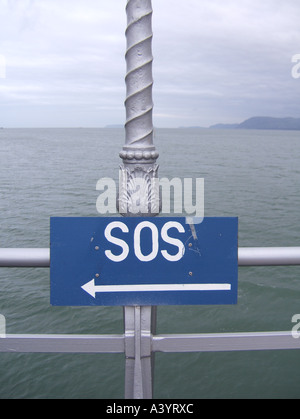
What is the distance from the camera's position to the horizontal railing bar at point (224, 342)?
2.07 m

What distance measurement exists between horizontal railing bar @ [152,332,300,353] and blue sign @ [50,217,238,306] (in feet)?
0.57

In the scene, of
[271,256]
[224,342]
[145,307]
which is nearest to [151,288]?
[145,307]

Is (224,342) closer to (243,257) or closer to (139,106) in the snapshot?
(243,257)

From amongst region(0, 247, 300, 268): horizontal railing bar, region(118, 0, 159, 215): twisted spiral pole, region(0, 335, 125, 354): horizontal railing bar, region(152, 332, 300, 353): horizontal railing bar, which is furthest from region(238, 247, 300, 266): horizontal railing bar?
region(0, 335, 125, 354): horizontal railing bar

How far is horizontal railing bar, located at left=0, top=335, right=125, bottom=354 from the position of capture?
2055mm

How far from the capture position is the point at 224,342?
6.86ft

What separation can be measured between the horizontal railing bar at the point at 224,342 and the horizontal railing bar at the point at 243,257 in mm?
380

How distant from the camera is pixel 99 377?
7797mm

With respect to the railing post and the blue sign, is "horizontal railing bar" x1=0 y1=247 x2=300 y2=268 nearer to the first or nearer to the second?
the blue sign

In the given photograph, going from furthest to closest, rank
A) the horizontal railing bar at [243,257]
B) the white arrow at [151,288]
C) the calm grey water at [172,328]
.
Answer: the calm grey water at [172,328]
the white arrow at [151,288]
the horizontal railing bar at [243,257]

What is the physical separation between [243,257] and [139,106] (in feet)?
3.12

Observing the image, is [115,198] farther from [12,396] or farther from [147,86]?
[12,396]

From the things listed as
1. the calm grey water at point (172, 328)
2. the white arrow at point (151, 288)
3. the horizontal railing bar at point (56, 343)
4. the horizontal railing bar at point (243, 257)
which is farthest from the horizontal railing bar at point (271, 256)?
the calm grey water at point (172, 328)

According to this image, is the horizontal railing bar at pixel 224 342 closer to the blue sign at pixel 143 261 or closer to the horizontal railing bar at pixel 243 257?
the blue sign at pixel 143 261
